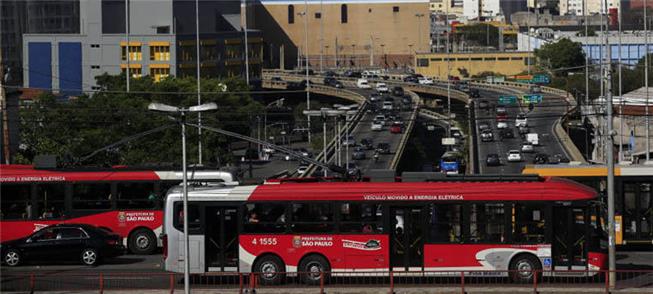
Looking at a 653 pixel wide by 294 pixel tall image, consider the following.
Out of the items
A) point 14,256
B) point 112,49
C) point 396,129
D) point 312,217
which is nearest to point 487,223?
point 312,217

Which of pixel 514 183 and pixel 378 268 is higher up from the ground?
pixel 514 183

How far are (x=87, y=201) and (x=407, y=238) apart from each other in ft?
37.6

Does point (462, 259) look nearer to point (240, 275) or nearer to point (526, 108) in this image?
point (240, 275)

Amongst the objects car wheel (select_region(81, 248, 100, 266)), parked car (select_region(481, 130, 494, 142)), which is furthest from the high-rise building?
car wheel (select_region(81, 248, 100, 266))

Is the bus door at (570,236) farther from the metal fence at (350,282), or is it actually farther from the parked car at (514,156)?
the parked car at (514,156)

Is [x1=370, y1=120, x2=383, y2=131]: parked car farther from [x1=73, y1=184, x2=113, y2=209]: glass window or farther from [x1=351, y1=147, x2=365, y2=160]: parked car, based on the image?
[x1=73, y1=184, x2=113, y2=209]: glass window

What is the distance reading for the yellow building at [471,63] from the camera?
19100cm


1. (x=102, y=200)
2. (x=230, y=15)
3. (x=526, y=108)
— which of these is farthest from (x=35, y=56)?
(x=102, y=200)

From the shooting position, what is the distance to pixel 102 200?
38344mm

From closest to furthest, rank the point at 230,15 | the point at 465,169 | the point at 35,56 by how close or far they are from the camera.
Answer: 1. the point at 465,169
2. the point at 35,56
3. the point at 230,15

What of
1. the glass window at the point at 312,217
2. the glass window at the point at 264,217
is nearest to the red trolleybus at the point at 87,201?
the glass window at the point at 264,217

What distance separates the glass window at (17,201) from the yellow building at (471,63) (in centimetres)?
15438

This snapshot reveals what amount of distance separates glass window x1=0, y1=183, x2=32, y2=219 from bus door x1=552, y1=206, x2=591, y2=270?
53.0 ft

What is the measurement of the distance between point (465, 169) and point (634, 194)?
189 ft
